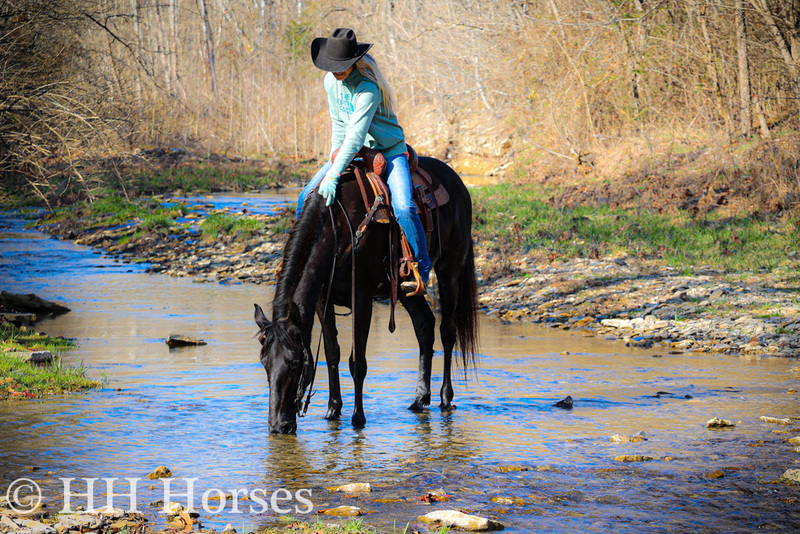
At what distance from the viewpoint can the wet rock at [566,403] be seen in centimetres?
671

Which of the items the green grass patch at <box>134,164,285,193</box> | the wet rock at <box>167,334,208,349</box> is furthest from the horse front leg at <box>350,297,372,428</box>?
the green grass patch at <box>134,164,285,193</box>

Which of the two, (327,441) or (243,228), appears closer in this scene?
(327,441)

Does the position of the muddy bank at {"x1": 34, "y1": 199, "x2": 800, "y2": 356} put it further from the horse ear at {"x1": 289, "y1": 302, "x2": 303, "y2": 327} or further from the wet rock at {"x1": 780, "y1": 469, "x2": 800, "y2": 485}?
the horse ear at {"x1": 289, "y1": 302, "x2": 303, "y2": 327}

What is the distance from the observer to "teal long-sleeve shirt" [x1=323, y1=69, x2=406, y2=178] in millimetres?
6199

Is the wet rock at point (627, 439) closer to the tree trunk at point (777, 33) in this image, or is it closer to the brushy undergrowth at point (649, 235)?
the brushy undergrowth at point (649, 235)

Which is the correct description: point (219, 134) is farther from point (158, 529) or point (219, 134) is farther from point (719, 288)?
point (158, 529)

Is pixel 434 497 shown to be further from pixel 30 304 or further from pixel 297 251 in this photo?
pixel 30 304

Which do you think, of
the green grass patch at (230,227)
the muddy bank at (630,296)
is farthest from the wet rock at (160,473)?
the green grass patch at (230,227)

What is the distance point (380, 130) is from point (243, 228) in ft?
40.8

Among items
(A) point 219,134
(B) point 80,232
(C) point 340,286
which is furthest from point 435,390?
(A) point 219,134

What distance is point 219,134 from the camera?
125 ft

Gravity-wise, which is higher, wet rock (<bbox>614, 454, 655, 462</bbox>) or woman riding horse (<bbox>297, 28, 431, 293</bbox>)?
woman riding horse (<bbox>297, 28, 431, 293</bbox>)

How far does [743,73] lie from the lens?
735 inches

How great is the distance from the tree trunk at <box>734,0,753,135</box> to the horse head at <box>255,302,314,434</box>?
1519cm
